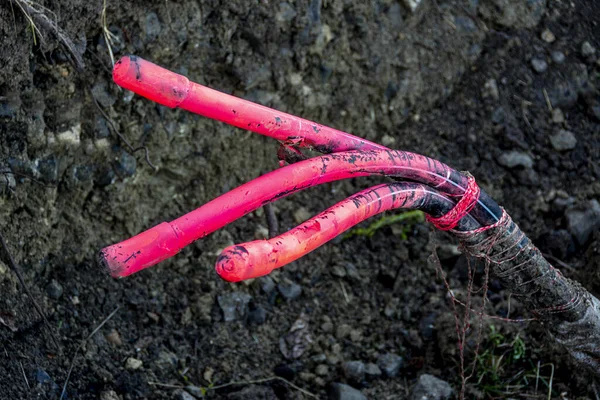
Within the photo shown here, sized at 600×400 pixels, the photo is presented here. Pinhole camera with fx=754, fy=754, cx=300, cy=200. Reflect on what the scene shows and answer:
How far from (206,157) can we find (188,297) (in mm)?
484

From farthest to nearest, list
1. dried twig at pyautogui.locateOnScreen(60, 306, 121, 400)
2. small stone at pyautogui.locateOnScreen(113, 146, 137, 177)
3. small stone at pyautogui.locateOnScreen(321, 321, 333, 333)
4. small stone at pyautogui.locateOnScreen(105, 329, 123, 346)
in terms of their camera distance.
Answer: small stone at pyautogui.locateOnScreen(321, 321, 333, 333) → small stone at pyautogui.locateOnScreen(113, 146, 137, 177) → small stone at pyautogui.locateOnScreen(105, 329, 123, 346) → dried twig at pyautogui.locateOnScreen(60, 306, 121, 400)

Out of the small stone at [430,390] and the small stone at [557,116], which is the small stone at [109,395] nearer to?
the small stone at [430,390]

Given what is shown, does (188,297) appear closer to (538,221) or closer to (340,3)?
(340,3)

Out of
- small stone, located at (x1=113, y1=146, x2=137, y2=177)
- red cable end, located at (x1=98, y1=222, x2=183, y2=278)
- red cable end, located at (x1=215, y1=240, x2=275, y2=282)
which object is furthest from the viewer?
small stone, located at (x1=113, y1=146, x2=137, y2=177)

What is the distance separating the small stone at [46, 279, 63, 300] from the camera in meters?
2.21

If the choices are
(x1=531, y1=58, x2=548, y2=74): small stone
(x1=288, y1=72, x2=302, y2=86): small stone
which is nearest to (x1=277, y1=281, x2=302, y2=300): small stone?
(x1=288, y1=72, x2=302, y2=86): small stone

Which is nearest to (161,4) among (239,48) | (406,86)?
(239,48)

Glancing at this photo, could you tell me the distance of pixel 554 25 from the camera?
329cm

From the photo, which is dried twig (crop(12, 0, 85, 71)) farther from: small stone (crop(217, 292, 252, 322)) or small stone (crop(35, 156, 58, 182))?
small stone (crop(217, 292, 252, 322))

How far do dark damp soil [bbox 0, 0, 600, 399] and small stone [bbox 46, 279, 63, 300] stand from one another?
0.01m

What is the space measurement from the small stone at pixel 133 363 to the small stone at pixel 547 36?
2191mm

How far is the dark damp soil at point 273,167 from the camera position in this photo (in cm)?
211

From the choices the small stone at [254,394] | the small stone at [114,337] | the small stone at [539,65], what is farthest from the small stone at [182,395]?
the small stone at [539,65]


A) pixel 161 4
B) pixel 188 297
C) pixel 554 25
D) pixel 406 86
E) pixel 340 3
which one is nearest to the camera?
pixel 161 4
